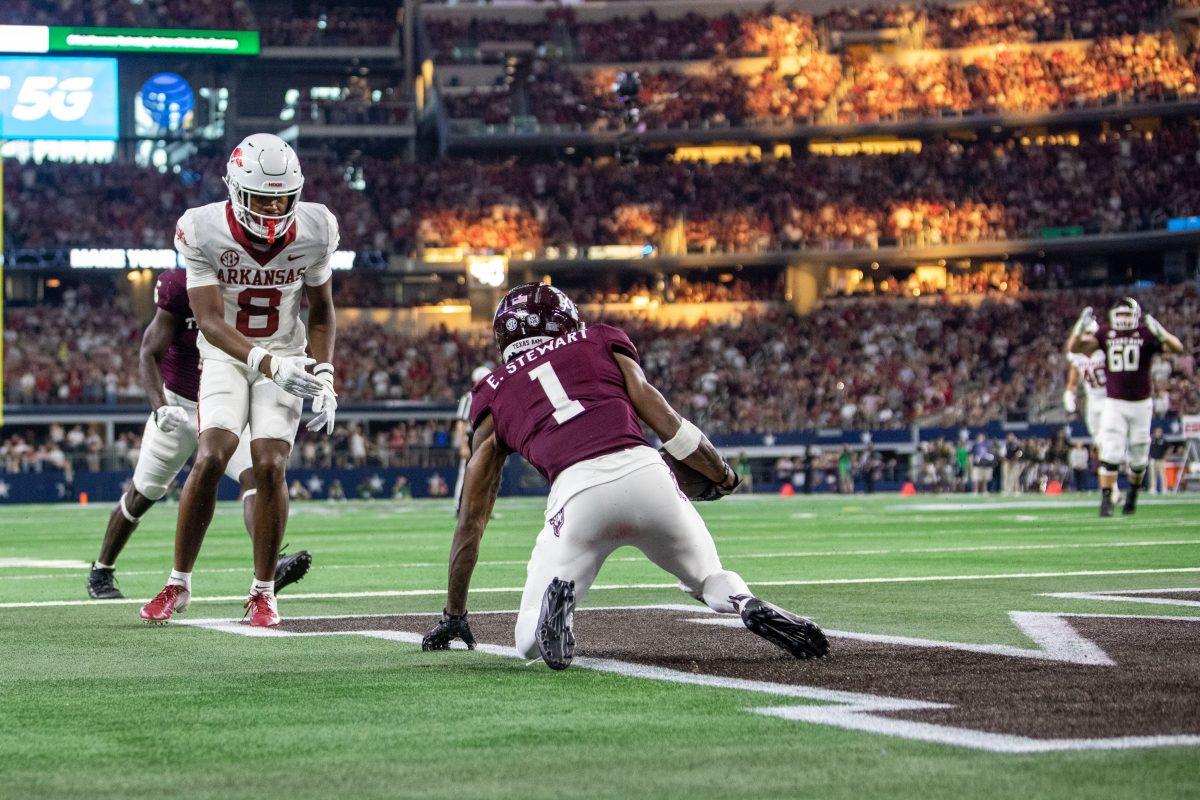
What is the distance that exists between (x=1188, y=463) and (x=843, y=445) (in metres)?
11.0

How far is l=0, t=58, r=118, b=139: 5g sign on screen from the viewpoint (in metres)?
47.8

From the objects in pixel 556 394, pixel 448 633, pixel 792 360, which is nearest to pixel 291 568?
pixel 448 633

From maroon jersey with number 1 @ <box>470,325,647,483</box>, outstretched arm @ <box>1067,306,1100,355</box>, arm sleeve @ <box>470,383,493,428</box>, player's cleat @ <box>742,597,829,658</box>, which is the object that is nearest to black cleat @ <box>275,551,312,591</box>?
arm sleeve @ <box>470,383,493,428</box>

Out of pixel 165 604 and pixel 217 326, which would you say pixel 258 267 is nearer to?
pixel 217 326

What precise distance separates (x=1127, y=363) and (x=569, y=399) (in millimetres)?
13527

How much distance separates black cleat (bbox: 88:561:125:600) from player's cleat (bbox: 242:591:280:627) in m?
1.96

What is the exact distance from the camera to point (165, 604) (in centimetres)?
786

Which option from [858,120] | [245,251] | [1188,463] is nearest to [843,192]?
[858,120]

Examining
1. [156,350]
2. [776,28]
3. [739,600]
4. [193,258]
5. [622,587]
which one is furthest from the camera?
[776,28]

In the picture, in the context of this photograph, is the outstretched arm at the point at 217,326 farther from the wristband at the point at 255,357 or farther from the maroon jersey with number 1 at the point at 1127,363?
the maroon jersey with number 1 at the point at 1127,363

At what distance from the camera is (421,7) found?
57.0 meters

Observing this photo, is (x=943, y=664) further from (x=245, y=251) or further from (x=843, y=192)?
(x=843, y=192)

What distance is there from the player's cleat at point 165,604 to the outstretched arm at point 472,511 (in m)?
1.97

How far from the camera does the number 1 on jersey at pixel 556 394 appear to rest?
615cm
